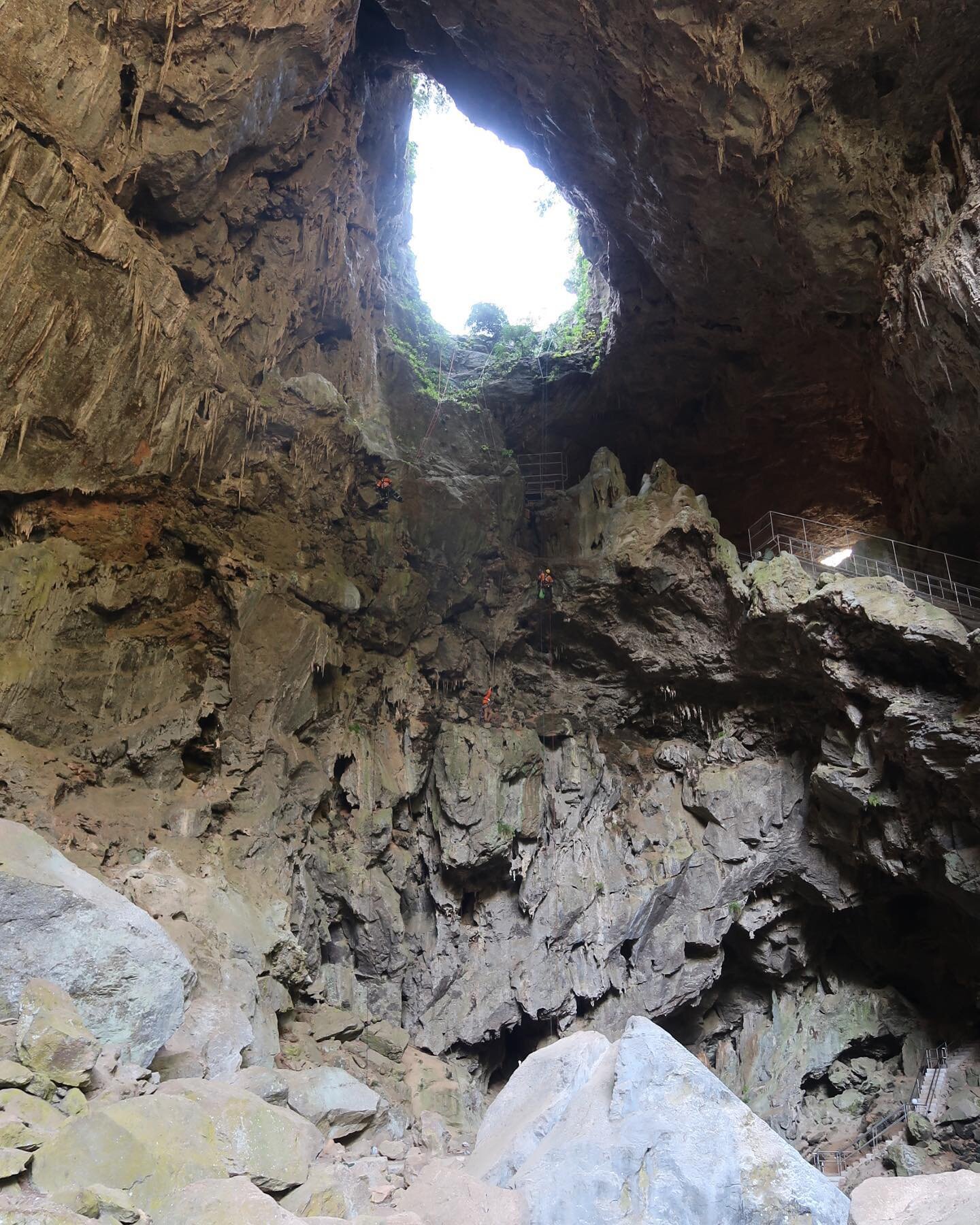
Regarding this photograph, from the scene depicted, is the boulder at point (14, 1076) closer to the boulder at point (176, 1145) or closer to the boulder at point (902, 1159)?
the boulder at point (176, 1145)

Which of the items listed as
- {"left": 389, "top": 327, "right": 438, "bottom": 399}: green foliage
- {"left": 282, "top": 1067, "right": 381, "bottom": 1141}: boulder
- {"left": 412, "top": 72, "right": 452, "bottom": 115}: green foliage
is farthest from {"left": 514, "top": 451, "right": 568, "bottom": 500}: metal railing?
{"left": 282, "top": 1067, "right": 381, "bottom": 1141}: boulder

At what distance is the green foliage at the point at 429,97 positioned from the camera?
20.3 metres

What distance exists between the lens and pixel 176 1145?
17.2 ft

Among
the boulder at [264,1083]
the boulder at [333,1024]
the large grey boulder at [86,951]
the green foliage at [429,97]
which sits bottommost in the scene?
the boulder at [333,1024]

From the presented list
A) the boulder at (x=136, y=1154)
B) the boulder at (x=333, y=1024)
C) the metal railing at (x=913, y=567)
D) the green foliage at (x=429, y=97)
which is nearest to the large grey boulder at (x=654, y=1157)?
the boulder at (x=136, y=1154)

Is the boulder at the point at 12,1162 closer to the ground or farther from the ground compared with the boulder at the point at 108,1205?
farther from the ground

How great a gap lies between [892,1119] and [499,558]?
42.6ft

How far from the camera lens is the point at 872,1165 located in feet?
43.2

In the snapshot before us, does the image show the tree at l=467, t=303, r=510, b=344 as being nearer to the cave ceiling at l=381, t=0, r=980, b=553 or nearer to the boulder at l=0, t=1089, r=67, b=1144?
the cave ceiling at l=381, t=0, r=980, b=553

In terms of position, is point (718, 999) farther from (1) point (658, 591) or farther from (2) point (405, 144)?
(2) point (405, 144)

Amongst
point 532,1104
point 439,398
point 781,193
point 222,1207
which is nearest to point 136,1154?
point 222,1207

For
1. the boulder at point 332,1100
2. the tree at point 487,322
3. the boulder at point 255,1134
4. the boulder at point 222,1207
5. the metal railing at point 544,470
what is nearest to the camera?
the boulder at point 222,1207

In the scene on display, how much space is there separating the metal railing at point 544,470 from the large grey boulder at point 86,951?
49.3 feet

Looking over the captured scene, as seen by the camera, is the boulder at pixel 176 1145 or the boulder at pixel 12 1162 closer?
the boulder at pixel 12 1162
